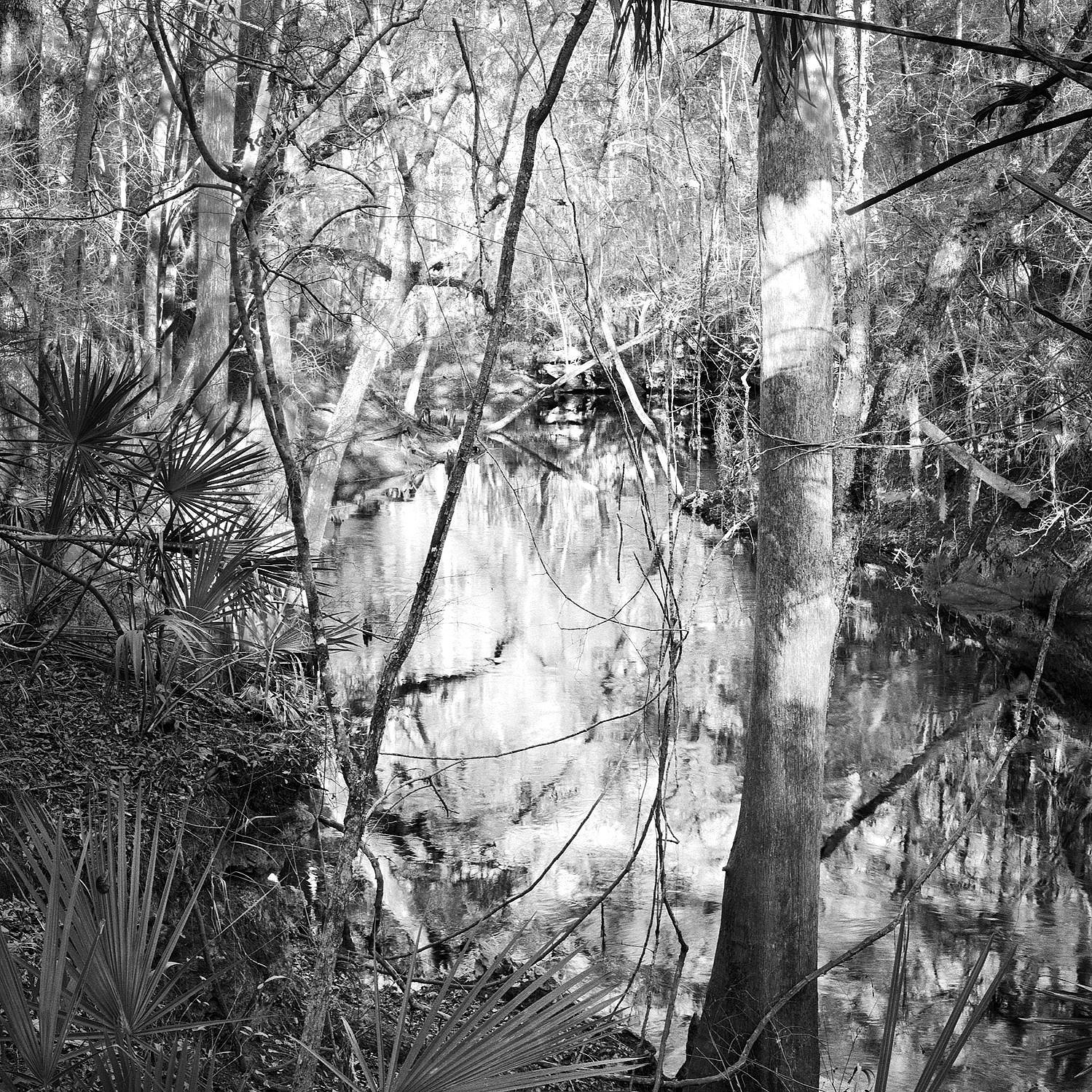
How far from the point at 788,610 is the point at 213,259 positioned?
820cm

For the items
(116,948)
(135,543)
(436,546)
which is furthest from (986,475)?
(116,948)

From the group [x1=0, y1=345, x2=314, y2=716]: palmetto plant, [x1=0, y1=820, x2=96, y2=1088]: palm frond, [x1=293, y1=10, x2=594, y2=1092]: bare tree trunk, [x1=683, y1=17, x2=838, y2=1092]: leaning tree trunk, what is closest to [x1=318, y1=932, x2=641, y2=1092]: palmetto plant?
[x1=0, y1=820, x2=96, y2=1088]: palm frond

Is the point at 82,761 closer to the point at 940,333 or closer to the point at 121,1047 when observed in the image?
the point at 121,1047

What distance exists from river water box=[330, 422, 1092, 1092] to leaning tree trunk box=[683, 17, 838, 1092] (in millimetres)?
469

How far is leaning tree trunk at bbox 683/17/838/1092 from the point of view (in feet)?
16.6

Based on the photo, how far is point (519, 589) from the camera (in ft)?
51.8

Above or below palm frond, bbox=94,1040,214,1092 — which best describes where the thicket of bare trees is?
above

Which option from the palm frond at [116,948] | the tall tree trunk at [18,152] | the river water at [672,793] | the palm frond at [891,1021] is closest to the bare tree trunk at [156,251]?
the tall tree trunk at [18,152]

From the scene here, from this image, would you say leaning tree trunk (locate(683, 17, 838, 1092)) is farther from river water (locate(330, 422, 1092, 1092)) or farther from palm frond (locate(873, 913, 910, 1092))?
palm frond (locate(873, 913, 910, 1092))

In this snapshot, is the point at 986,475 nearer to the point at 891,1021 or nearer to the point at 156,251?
the point at 156,251

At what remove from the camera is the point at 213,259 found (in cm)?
1112

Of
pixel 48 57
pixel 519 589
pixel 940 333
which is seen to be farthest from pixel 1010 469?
pixel 48 57

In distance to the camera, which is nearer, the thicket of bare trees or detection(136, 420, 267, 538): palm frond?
the thicket of bare trees

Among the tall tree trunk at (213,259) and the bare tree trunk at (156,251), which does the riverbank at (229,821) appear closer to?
the tall tree trunk at (213,259)
